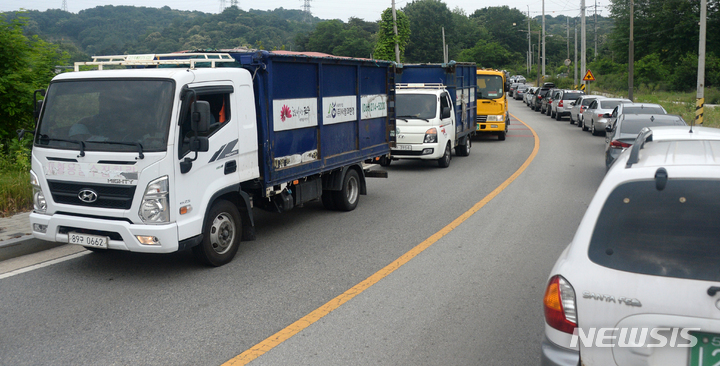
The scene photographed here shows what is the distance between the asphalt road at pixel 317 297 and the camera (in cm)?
489

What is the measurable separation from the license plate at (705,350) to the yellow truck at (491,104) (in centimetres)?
2107

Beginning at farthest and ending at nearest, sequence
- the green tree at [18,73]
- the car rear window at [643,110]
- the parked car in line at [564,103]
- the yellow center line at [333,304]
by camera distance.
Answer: the parked car in line at [564,103] → the car rear window at [643,110] → the green tree at [18,73] → the yellow center line at [333,304]

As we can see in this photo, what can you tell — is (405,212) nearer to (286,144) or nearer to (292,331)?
(286,144)

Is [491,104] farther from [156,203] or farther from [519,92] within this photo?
[519,92]

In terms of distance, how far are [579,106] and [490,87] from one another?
890 cm

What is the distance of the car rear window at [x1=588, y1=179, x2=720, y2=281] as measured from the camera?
9.75ft

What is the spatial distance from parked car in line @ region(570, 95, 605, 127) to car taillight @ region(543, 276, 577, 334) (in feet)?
91.4

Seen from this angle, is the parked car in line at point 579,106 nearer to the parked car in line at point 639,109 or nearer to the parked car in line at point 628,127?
the parked car in line at point 639,109

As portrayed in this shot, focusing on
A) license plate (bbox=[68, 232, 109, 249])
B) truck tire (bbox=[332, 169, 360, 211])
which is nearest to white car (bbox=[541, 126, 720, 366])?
license plate (bbox=[68, 232, 109, 249])

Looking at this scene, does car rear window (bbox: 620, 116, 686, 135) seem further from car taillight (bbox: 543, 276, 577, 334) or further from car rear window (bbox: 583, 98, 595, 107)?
car rear window (bbox: 583, 98, 595, 107)

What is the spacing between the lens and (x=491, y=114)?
946 inches

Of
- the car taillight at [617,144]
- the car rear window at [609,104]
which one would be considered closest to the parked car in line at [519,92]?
the car rear window at [609,104]

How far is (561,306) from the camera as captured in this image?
10.8ft

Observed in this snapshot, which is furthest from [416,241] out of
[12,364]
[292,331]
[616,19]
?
[616,19]
